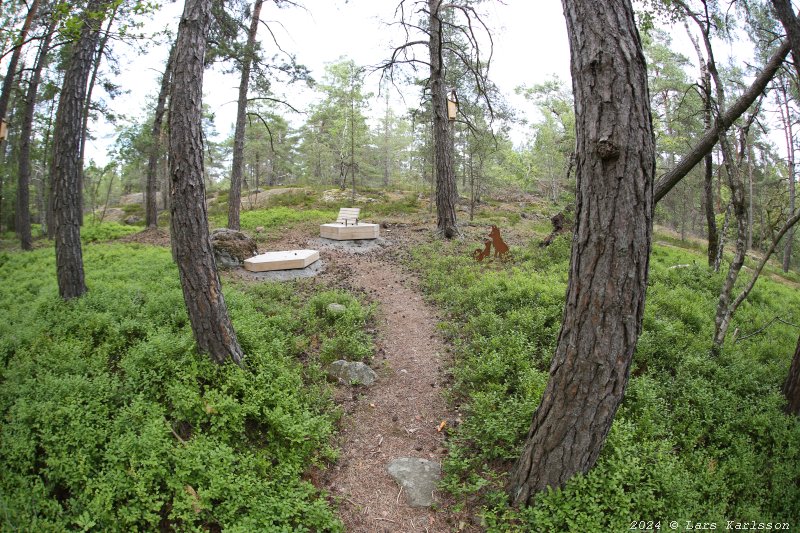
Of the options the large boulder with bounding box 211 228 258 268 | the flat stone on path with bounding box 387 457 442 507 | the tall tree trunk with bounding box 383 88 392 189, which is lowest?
the flat stone on path with bounding box 387 457 442 507

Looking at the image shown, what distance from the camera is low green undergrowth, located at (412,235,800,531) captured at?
3.00 metres

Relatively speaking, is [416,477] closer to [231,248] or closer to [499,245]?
[499,245]

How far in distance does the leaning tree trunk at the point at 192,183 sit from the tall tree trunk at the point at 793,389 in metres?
6.14

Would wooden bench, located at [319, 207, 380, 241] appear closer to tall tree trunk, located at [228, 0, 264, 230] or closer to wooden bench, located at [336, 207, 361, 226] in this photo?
wooden bench, located at [336, 207, 361, 226]

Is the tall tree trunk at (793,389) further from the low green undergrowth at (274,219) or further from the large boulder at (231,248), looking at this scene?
the low green undergrowth at (274,219)

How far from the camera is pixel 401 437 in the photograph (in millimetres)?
4145

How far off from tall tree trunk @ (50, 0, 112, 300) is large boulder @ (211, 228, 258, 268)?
8.65 ft

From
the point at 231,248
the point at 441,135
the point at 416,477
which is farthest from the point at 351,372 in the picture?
the point at 441,135

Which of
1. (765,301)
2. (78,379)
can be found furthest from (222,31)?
(765,301)

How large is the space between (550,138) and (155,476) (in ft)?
93.3

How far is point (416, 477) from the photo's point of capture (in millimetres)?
3631

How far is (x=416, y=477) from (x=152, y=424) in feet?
7.64

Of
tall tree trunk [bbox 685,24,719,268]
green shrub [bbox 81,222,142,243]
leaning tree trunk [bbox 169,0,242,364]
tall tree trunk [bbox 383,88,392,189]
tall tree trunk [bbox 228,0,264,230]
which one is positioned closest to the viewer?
leaning tree trunk [bbox 169,0,242,364]

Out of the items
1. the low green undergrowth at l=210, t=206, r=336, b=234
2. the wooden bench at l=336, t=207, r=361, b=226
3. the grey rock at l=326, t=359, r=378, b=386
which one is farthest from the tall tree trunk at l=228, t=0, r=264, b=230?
the grey rock at l=326, t=359, r=378, b=386
